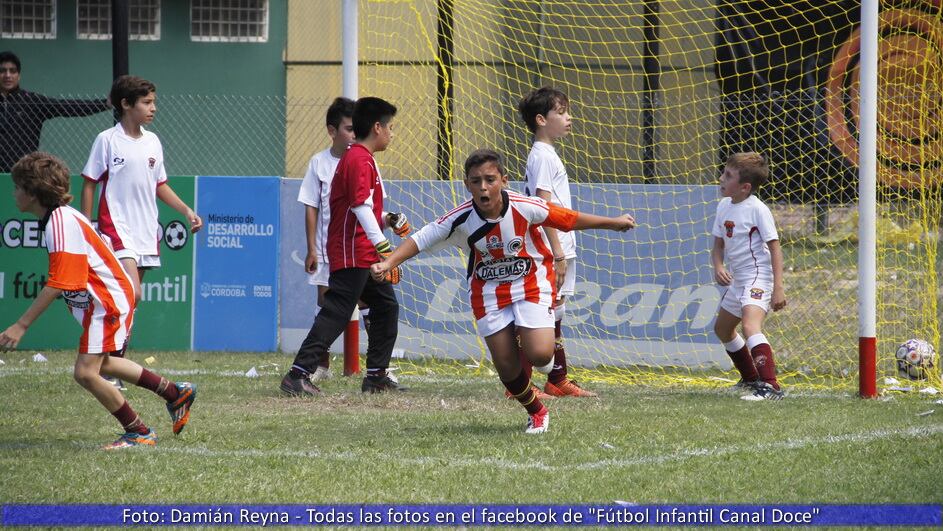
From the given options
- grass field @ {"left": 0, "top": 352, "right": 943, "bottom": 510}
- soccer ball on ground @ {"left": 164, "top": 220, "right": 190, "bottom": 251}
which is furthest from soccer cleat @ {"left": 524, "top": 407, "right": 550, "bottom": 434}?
soccer ball on ground @ {"left": 164, "top": 220, "right": 190, "bottom": 251}

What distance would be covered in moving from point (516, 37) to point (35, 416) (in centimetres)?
839

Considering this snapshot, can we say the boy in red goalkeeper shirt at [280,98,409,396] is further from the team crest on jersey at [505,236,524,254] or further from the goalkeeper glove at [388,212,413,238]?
the team crest on jersey at [505,236,524,254]

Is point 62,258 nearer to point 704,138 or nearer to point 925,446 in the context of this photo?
point 925,446

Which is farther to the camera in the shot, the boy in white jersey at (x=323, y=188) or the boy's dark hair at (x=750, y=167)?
the boy in white jersey at (x=323, y=188)

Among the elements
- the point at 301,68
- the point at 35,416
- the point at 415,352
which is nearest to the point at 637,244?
the point at 415,352

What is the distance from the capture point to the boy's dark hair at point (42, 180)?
549 centimetres

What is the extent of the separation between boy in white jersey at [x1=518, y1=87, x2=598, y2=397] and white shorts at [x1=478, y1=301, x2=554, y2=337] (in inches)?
42.1

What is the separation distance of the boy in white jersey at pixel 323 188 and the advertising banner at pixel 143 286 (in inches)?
89.3

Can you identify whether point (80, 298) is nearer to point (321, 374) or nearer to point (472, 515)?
point (472, 515)

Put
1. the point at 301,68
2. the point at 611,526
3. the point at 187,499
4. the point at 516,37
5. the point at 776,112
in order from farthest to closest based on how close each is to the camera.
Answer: the point at 301,68, the point at 516,37, the point at 776,112, the point at 187,499, the point at 611,526

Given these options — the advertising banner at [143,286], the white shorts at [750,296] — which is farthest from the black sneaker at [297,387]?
the advertising banner at [143,286]

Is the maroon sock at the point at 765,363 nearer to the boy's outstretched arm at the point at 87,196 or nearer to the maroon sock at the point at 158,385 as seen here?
the maroon sock at the point at 158,385

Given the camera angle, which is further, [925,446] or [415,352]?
[415,352]

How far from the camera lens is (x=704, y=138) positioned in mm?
12039
